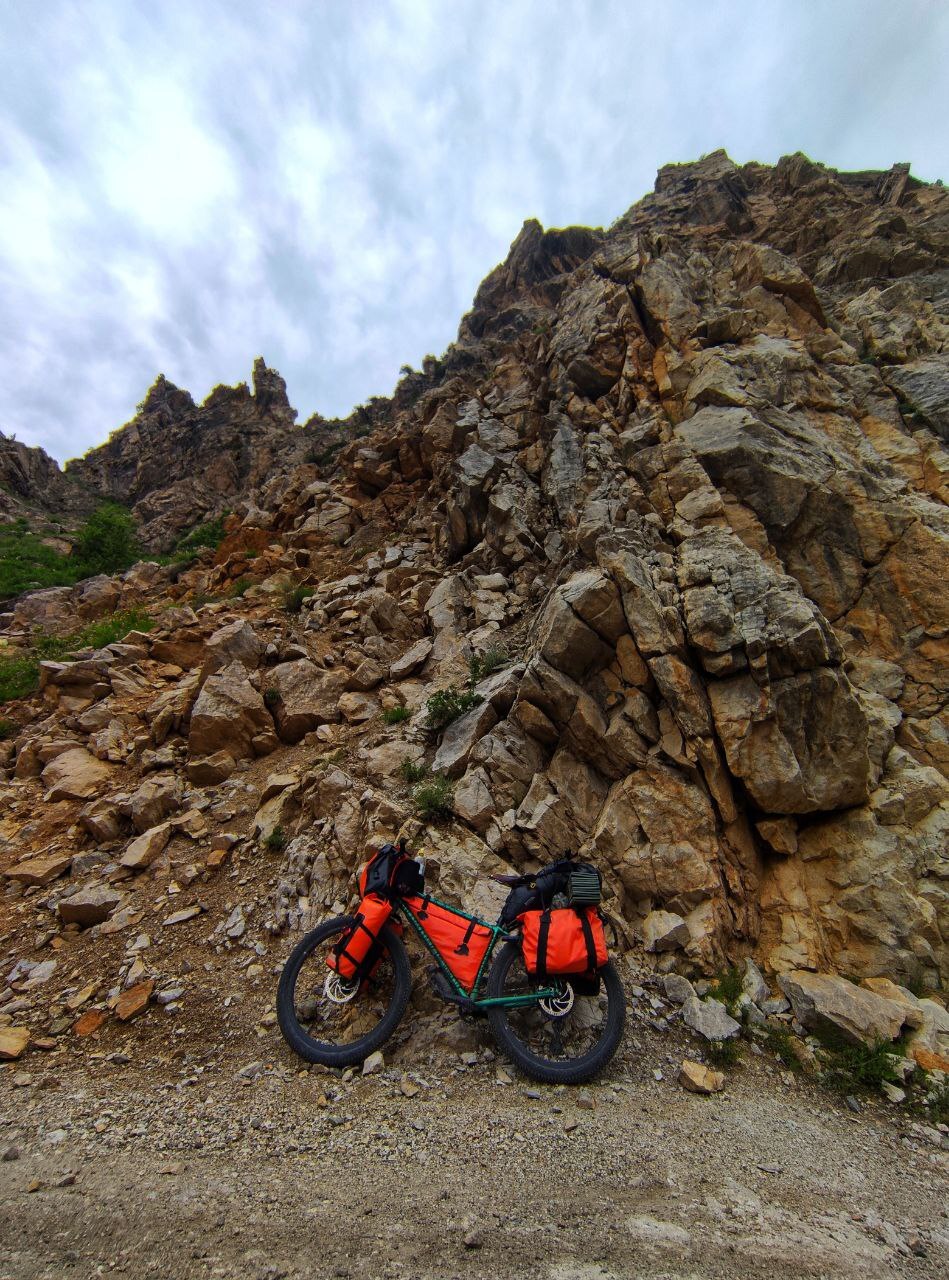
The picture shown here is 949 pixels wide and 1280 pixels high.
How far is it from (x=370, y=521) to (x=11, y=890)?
46.1 ft

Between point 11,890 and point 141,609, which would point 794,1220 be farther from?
point 141,609

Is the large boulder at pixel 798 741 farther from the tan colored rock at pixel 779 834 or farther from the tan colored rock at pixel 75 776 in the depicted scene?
the tan colored rock at pixel 75 776

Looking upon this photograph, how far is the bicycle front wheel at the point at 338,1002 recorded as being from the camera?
453 centimetres

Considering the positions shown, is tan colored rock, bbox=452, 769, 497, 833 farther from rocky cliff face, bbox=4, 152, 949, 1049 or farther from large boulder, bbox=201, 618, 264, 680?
large boulder, bbox=201, 618, 264, 680

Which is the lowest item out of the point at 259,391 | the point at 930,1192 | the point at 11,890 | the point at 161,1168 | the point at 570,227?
the point at 161,1168

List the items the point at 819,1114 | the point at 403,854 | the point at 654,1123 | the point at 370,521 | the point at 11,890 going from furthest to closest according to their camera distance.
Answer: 1. the point at 370,521
2. the point at 11,890
3. the point at 403,854
4. the point at 819,1114
5. the point at 654,1123

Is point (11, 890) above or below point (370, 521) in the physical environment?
below

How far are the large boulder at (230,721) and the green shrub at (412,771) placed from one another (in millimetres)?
2950

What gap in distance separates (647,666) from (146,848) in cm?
766

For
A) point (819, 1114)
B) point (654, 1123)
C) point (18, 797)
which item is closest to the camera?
point (654, 1123)

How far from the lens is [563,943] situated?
4.62 meters

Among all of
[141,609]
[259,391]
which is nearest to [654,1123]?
[141,609]

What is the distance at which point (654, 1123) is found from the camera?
402cm

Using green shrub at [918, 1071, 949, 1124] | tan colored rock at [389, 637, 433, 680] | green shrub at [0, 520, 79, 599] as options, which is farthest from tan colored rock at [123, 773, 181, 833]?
green shrub at [0, 520, 79, 599]
